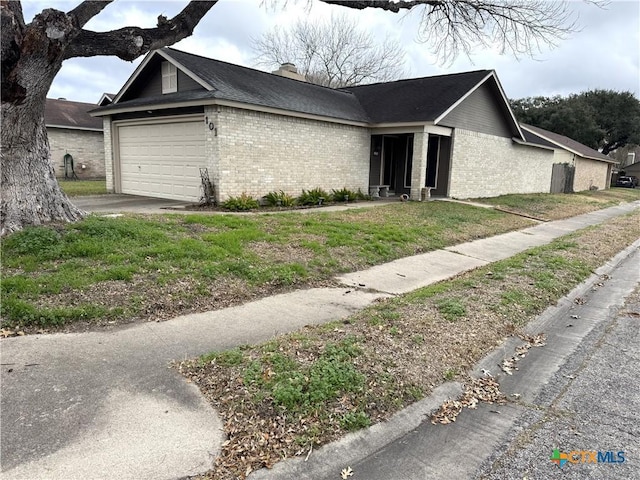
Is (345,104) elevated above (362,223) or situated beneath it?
elevated above

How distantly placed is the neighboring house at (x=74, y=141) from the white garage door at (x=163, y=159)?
37.9 ft

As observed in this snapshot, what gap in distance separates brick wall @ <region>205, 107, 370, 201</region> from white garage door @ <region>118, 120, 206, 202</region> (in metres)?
0.92

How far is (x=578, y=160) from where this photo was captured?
33375mm

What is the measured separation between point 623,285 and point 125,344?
7681 millimetres

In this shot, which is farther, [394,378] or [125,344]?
[125,344]

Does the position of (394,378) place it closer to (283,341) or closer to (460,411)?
(460,411)

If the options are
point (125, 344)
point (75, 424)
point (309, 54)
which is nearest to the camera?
point (75, 424)

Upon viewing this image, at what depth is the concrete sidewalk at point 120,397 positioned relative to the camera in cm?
249

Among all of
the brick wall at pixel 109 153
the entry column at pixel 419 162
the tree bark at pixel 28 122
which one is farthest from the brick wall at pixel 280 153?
the brick wall at pixel 109 153

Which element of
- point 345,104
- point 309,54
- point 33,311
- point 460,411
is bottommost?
point 460,411

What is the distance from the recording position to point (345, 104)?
58.6ft

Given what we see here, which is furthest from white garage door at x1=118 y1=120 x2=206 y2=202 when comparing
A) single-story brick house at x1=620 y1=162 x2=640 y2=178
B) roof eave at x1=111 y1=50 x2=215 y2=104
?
single-story brick house at x1=620 y1=162 x2=640 y2=178

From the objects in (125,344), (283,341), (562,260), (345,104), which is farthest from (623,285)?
(345,104)

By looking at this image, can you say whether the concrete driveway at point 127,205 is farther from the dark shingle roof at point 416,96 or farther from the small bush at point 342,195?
the dark shingle roof at point 416,96
